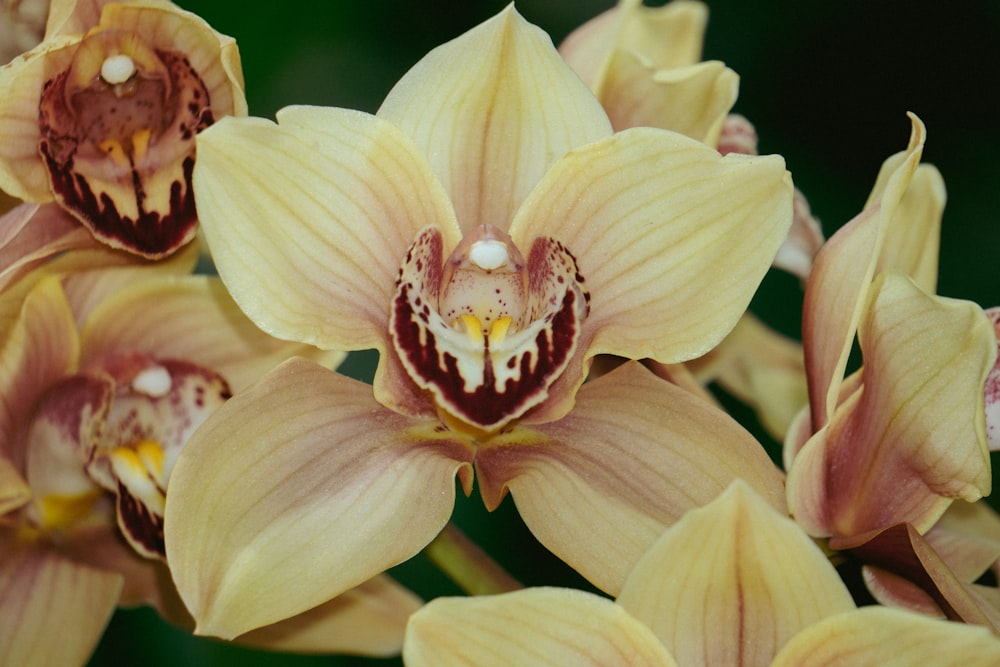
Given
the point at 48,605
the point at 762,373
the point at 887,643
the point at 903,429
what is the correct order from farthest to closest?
the point at 762,373 → the point at 48,605 → the point at 903,429 → the point at 887,643

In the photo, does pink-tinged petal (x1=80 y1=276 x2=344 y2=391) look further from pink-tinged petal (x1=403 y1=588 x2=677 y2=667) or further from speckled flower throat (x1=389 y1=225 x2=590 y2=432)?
pink-tinged petal (x1=403 y1=588 x2=677 y2=667)

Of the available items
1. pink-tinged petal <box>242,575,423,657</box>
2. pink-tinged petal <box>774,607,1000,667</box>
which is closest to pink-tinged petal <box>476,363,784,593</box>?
pink-tinged petal <box>774,607,1000,667</box>

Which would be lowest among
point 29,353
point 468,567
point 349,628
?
point 349,628

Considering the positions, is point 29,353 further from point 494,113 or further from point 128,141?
point 494,113

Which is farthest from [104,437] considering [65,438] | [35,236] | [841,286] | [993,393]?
[993,393]

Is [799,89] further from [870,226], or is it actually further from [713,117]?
[870,226]

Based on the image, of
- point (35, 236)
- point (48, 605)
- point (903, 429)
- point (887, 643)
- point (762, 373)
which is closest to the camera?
point (887, 643)

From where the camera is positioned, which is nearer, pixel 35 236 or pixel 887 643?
pixel 887 643

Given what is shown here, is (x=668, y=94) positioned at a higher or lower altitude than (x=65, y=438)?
higher
